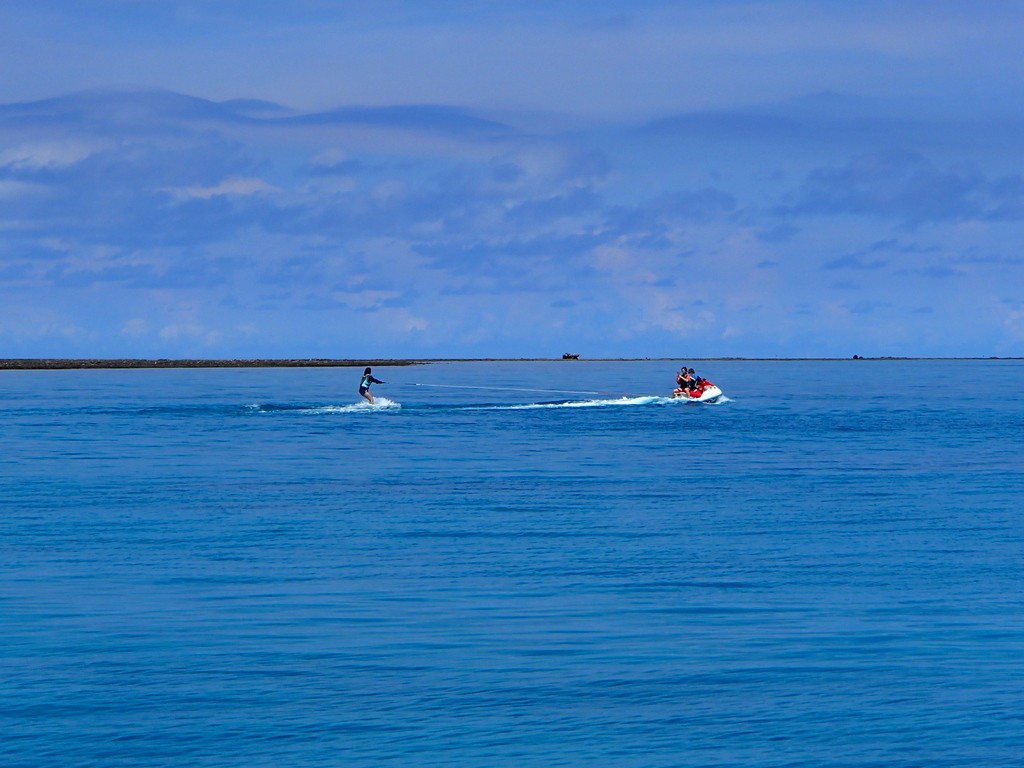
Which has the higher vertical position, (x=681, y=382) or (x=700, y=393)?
(x=681, y=382)

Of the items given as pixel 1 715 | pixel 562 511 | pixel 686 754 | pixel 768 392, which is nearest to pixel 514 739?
pixel 686 754

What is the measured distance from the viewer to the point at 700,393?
93.7 m

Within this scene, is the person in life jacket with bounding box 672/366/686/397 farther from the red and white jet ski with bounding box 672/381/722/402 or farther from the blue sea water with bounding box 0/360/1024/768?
the blue sea water with bounding box 0/360/1024/768

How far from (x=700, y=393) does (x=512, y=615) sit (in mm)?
74317

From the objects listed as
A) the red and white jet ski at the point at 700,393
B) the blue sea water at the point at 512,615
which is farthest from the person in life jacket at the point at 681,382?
the blue sea water at the point at 512,615

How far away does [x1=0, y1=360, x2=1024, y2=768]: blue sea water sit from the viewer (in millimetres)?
14977

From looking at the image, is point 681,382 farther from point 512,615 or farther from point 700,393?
point 512,615

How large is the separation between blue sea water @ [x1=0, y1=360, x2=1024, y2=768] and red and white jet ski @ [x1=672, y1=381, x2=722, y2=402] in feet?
148

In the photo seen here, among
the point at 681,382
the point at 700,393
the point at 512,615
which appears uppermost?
the point at 681,382

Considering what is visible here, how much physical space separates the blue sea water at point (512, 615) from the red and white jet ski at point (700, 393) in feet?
148

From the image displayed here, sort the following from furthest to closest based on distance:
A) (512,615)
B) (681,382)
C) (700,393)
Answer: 1. (700,393)
2. (681,382)
3. (512,615)

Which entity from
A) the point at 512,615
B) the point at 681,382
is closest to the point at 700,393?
the point at 681,382

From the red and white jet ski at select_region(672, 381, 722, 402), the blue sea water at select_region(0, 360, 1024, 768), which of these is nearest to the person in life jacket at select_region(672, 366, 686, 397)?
the red and white jet ski at select_region(672, 381, 722, 402)

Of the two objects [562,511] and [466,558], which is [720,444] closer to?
[562,511]
